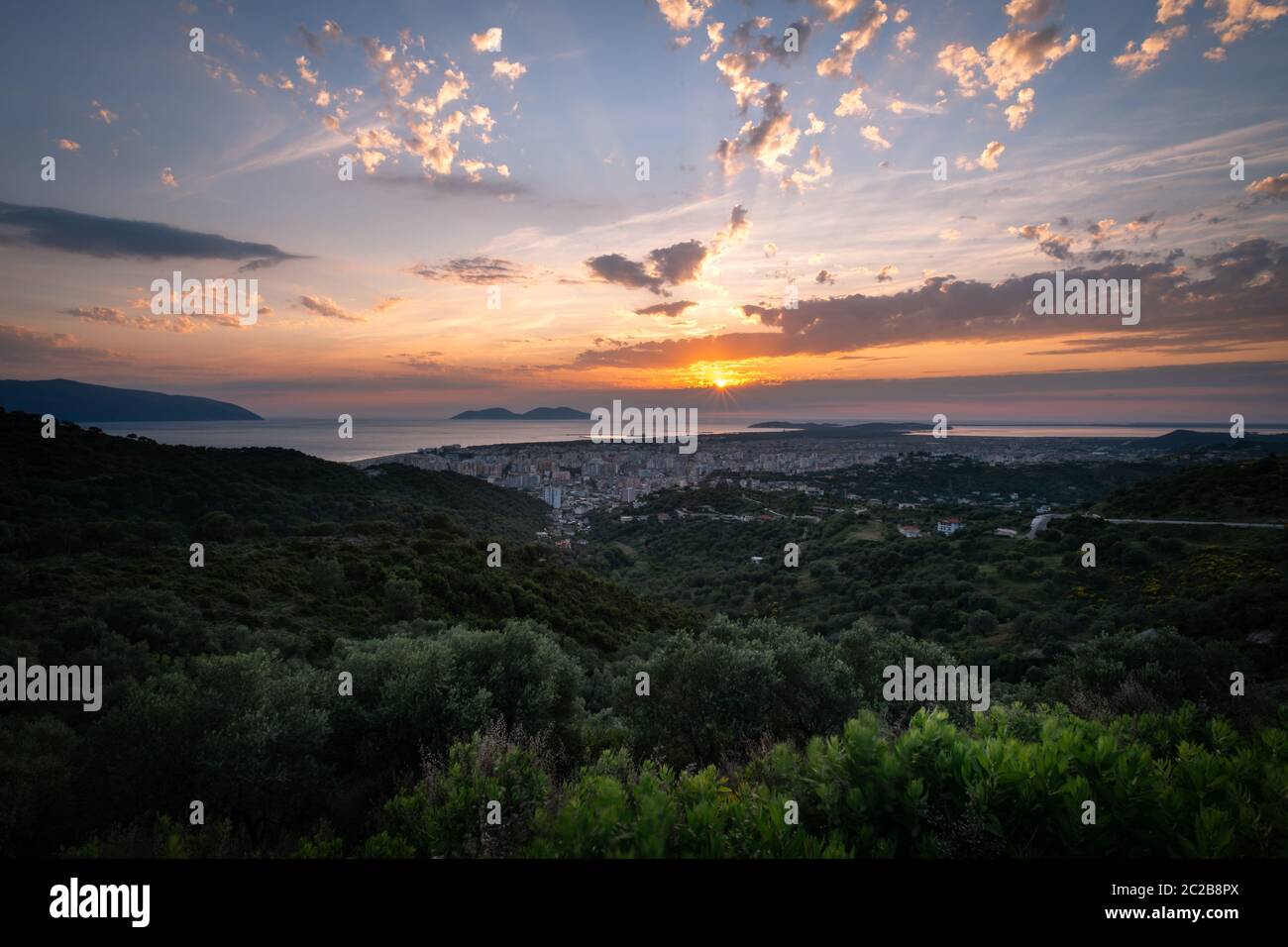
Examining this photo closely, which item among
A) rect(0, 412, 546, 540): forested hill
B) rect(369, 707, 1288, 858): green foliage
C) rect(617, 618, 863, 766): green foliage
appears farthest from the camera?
rect(0, 412, 546, 540): forested hill

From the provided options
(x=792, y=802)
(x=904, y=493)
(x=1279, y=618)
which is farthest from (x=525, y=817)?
(x=904, y=493)

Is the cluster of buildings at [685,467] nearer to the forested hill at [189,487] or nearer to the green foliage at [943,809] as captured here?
the forested hill at [189,487]

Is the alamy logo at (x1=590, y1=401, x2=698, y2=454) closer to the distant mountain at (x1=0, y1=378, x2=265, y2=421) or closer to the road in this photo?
the road

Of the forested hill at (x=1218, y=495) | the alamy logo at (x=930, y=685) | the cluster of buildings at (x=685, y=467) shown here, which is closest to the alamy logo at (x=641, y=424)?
the alamy logo at (x=930, y=685)

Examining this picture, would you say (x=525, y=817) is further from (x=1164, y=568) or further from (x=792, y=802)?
(x=1164, y=568)

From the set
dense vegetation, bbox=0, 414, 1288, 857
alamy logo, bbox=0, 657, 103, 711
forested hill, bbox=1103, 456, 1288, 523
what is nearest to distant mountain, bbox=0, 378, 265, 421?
dense vegetation, bbox=0, 414, 1288, 857
